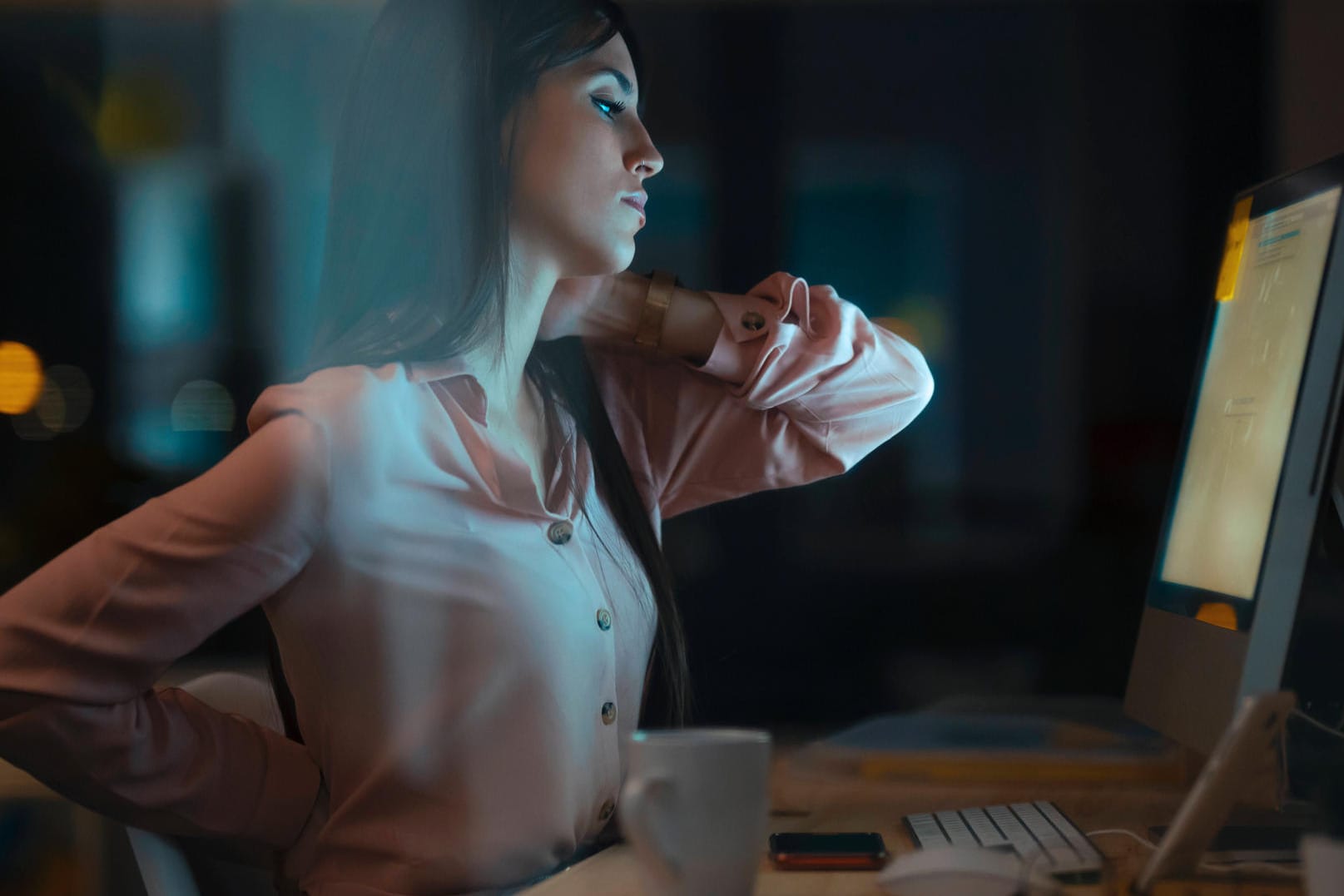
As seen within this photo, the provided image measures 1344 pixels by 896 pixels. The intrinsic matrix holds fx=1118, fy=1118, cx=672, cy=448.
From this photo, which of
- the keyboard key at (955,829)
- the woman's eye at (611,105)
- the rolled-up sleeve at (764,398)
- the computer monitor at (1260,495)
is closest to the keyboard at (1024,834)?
the keyboard key at (955,829)

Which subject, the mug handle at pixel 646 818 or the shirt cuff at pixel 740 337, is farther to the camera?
the shirt cuff at pixel 740 337

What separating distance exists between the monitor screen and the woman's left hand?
526 mm

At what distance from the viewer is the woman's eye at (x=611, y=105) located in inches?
36.8

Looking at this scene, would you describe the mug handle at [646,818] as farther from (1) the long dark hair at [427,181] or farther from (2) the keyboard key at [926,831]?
(1) the long dark hair at [427,181]

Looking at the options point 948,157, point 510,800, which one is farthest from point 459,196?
point 948,157

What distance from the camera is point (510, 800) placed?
0.85 m

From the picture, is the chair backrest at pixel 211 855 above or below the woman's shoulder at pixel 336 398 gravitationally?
below

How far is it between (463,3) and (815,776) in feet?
2.44

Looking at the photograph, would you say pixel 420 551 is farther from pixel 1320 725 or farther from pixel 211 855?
pixel 1320 725

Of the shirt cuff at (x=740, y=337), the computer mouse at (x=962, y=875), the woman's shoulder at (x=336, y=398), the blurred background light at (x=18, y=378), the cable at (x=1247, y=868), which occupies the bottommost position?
the computer mouse at (x=962, y=875)

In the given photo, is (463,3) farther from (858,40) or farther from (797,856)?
(797,856)

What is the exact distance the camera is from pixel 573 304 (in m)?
1.03

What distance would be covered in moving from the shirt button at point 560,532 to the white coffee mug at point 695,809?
413 mm

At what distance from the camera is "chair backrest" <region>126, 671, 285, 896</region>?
30.0 inches
